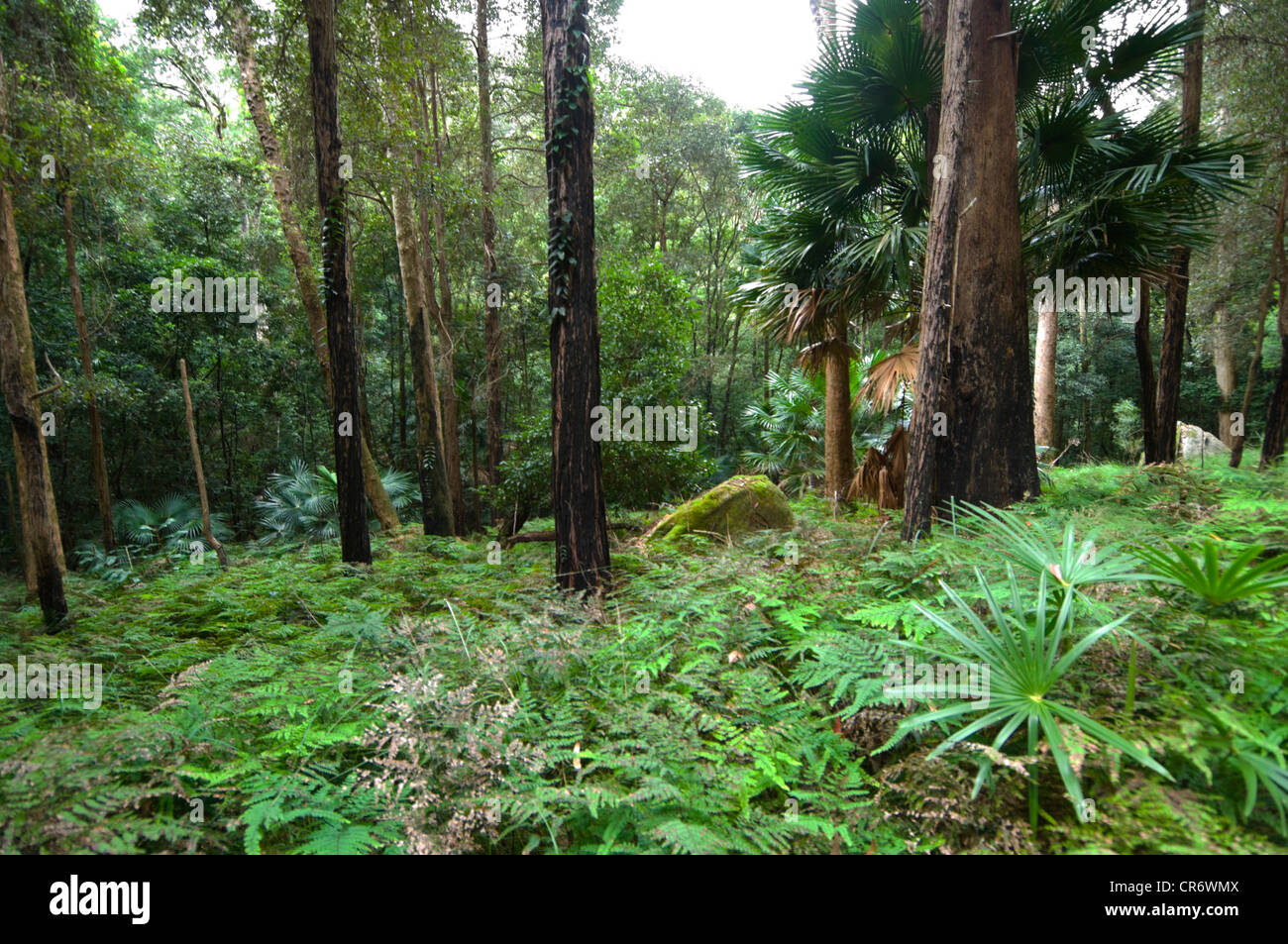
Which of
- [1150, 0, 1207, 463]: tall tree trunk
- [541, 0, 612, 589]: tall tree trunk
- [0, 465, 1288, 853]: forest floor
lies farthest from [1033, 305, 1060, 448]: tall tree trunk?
Answer: [541, 0, 612, 589]: tall tree trunk

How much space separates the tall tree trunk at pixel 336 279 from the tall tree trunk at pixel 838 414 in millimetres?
6360

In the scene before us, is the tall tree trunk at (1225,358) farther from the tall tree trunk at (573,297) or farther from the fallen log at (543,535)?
the tall tree trunk at (573,297)

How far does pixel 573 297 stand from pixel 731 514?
3.25 m

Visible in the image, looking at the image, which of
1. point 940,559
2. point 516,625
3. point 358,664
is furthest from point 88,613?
point 940,559

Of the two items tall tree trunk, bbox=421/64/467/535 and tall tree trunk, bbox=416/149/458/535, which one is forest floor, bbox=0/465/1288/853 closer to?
tall tree trunk, bbox=416/149/458/535

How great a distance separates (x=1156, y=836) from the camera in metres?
1.83

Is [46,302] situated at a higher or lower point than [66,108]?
lower

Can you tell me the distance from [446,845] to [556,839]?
430 millimetres

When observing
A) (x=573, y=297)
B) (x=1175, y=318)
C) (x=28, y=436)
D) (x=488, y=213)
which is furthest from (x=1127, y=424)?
(x=28, y=436)

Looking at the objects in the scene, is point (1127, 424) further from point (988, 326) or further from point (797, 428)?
point (988, 326)

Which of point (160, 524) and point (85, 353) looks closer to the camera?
point (85, 353)

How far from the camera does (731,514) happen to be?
699 cm

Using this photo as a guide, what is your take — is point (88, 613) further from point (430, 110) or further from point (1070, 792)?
point (430, 110)

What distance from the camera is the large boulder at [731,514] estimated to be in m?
6.89
